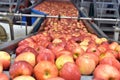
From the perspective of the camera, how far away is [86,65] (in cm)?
181

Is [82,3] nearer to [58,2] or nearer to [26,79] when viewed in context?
[58,2]

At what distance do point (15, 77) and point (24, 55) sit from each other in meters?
0.30

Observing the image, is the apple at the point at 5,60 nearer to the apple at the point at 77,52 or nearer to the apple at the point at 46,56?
the apple at the point at 46,56

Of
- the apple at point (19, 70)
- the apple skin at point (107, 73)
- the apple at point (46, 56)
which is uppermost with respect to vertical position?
the apple at point (46, 56)

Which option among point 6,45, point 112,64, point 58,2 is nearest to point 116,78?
point 112,64

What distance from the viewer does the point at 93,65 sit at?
72.9 inches

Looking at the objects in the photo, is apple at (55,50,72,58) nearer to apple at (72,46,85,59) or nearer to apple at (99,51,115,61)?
apple at (72,46,85,59)

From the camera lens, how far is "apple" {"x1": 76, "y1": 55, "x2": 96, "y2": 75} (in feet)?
5.97

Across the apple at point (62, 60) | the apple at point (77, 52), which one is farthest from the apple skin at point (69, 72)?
the apple at point (77, 52)

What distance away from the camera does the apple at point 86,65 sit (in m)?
1.82

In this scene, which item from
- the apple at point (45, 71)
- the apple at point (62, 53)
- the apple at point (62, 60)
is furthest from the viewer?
the apple at point (62, 53)

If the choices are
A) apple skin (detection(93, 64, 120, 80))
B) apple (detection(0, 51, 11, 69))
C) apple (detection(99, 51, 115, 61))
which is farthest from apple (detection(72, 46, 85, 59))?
Result: apple (detection(0, 51, 11, 69))

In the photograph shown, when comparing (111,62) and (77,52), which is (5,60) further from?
(111,62)

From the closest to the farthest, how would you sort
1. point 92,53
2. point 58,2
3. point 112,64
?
point 112,64 → point 92,53 → point 58,2
